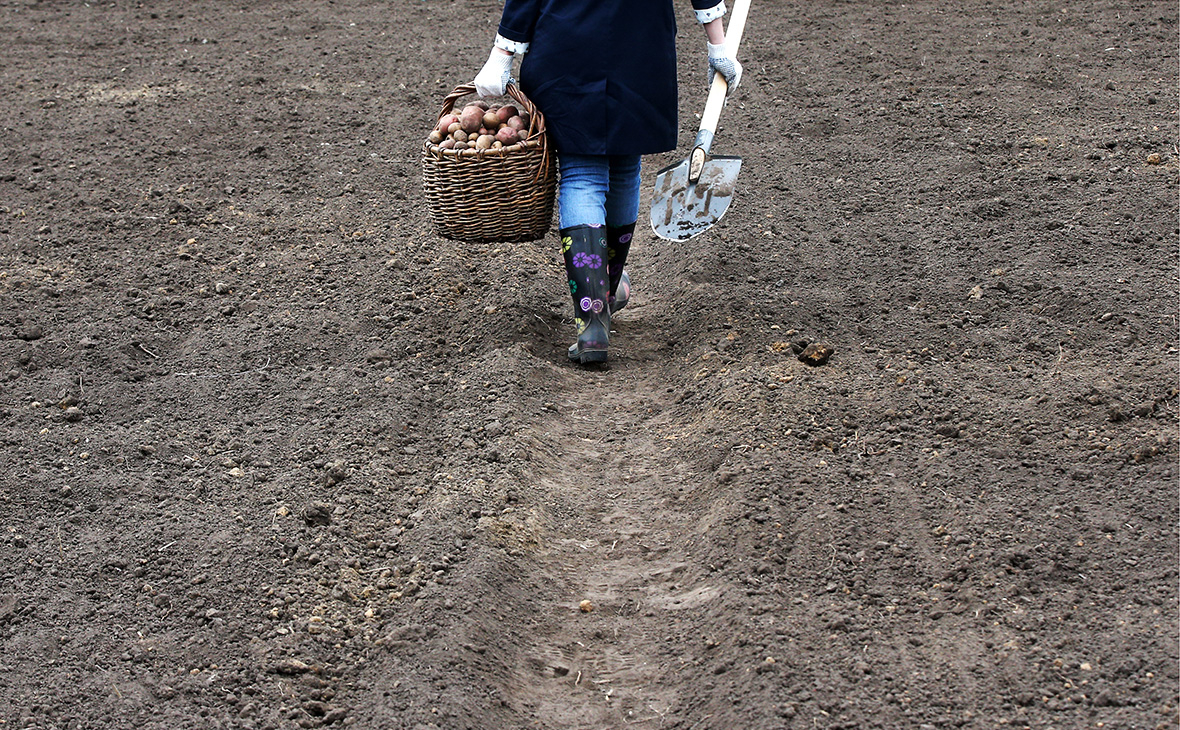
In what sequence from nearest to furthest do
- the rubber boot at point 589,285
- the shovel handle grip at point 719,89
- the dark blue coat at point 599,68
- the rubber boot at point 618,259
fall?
1. the dark blue coat at point 599,68
2. the rubber boot at point 589,285
3. the shovel handle grip at point 719,89
4. the rubber boot at point 618,259

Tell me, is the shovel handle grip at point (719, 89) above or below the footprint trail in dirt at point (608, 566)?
above

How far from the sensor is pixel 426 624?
9.20ft

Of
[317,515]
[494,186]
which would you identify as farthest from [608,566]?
[494,186]

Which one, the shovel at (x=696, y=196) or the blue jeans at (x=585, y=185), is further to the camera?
the shovel at (x=696, y=196)

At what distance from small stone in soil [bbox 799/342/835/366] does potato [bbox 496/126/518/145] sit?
1.28 m

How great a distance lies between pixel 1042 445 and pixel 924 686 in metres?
1.08

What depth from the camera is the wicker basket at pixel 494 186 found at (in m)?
3.78

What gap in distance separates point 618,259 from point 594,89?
2.56ft

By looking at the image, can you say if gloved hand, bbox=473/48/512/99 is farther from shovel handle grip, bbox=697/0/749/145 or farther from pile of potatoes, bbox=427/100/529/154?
shovel handle grip, bbox=697/0/749/145

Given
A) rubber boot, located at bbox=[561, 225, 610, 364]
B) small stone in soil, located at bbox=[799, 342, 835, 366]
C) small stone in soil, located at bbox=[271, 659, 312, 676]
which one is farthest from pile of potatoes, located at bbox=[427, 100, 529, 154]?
small stone in soil, located at bbox=[271, 659, 312, 676]

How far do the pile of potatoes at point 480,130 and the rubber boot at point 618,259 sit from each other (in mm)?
589

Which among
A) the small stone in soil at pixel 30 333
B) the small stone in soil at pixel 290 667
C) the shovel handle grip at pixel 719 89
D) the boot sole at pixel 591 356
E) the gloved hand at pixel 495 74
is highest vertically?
the gloved hand at pixel 495 74

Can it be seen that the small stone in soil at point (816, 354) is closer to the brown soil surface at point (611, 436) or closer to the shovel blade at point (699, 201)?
the brown soil surface at point (611, 436)

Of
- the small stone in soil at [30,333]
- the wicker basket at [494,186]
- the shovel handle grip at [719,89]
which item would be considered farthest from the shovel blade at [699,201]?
the small stone in soil at [30,333]
